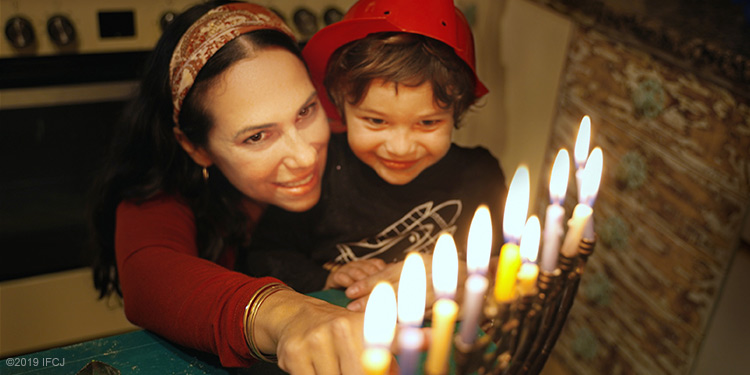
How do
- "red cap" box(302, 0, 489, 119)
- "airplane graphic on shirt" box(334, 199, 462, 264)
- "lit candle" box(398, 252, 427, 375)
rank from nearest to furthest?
"lit candle" box(398, 252, 427, 375)
"red cap" box(302, 0, 489, 119)
"airplane graphic on shirt" box(334, 199, 462, 264)

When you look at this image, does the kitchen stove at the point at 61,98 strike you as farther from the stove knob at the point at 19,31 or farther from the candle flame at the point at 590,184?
the candle flame at the point at 590,184

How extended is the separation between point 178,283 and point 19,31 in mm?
636

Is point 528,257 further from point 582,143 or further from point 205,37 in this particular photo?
point 205,37

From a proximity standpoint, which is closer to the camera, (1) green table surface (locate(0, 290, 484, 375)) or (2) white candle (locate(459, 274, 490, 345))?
(2) white candle (locate(459, 274, 490, 345))

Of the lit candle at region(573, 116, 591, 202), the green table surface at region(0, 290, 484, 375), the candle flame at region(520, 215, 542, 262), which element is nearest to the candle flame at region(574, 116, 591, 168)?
the lit candle at region(573, 116, 591, 202)

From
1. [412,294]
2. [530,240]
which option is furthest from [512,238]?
[412,294]

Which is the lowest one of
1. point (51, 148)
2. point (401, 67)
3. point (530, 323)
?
point (51, 148)

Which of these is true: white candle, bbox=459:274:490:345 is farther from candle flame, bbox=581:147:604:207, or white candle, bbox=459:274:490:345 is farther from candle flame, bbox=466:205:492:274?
candle flame, bbox=581:147:604:207

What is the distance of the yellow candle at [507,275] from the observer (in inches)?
17.8

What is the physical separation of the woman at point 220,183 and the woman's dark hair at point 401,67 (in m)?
0.04

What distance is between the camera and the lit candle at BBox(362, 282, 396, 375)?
1.19ft

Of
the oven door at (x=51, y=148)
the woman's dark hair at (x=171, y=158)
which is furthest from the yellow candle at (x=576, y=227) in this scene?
the oven door at (x=51, y=148)

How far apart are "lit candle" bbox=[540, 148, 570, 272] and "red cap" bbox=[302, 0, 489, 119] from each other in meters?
0.17

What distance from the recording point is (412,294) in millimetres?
391
